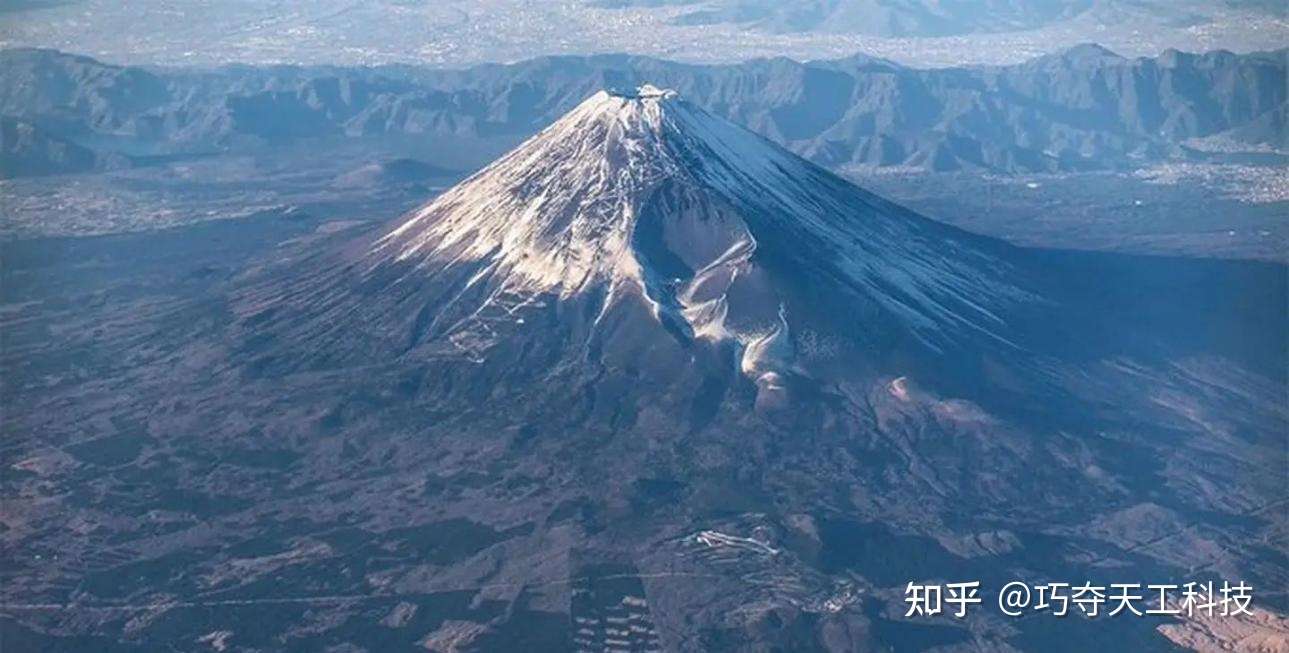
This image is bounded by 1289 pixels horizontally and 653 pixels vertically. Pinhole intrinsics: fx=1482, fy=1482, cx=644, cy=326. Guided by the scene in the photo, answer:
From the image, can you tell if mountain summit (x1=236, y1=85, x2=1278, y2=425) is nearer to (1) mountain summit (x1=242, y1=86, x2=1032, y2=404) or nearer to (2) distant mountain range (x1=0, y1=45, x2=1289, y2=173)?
(1) mountain summit (x1=242, y1=86, x2=1032, y2=404)

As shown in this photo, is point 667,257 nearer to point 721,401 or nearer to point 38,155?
point 721,401

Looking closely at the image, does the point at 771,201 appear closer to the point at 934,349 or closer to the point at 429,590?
the point at 934,349

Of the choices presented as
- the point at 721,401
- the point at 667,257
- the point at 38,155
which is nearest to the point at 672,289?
the point at 667,257

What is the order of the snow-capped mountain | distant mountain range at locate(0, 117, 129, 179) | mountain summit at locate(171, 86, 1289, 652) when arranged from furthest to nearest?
1. distant mountain range at locate(0, 117, 129, 179)
2. mountain summit at locate(171, 86, 1289, 652)
3. the snow-capped mountain

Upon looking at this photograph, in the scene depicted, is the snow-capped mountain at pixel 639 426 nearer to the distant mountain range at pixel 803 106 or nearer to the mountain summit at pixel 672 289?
the mountain summit at pixel 672 289

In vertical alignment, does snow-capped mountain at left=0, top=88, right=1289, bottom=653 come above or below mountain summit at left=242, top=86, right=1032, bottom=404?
below

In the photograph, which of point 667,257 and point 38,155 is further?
point 38,155

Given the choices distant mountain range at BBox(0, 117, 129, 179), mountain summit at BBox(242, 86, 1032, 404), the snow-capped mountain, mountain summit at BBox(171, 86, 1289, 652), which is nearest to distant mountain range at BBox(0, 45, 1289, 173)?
distant mountain range at BBox(0, 117, 129, 179)

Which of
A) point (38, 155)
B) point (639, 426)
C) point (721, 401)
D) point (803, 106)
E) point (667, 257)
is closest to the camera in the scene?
point (639, 426)

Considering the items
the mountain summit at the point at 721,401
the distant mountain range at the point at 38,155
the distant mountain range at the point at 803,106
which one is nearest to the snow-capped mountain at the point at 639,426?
the mountain summit at the point at 721,401

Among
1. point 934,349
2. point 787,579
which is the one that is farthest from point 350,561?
point 934,349
